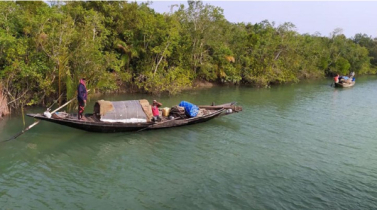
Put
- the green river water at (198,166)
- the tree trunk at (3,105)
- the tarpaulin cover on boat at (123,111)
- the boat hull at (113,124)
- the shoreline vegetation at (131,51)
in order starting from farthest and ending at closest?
the shoreline vegetation at (131,51), the tree trunk at (3,105), the tarpaulin cover on boat at (123,111), the boat hull at (113,124), the green river water at (198,166)

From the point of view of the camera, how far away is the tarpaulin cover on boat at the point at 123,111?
12.5 m

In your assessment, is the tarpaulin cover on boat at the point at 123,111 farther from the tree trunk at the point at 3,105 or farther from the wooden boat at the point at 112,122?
the tree trunk at the point at 3,105

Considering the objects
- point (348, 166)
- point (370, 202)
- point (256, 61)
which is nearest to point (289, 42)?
point (256, 61)

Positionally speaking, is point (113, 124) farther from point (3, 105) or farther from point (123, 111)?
point (3, 105)

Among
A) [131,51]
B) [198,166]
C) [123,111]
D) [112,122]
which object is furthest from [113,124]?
[131,51]

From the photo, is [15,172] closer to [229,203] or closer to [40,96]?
[229,203]

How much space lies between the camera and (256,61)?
3134cm

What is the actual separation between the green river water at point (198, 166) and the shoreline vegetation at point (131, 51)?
250 centimetres

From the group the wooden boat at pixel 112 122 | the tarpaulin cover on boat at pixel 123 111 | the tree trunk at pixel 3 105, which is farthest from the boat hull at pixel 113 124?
the tree trunk at pixel 3 105

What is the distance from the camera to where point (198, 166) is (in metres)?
9.95

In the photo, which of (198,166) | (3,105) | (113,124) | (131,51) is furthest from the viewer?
(131,51)

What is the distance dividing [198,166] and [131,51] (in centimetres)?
1495

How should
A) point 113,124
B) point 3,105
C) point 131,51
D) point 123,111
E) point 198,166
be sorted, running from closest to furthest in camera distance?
point 198,166
point 113,124
point 123,111
point 3,105
point 131,51

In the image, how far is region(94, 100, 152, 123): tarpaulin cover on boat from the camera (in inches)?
491
